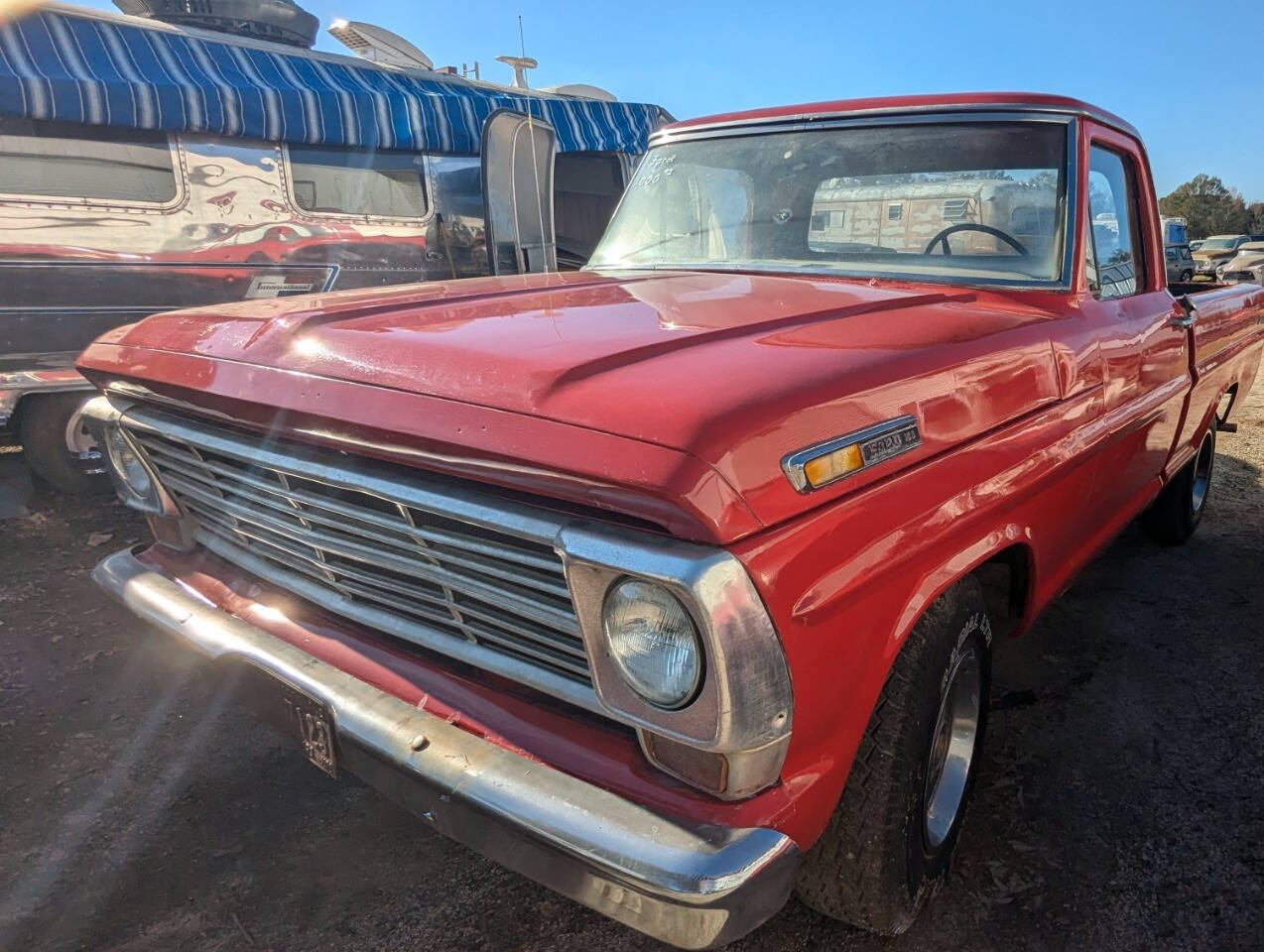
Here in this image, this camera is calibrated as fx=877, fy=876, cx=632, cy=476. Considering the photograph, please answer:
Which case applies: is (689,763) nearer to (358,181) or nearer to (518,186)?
(518,186)

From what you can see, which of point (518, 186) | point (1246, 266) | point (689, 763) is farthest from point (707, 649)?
point (1246, 266)

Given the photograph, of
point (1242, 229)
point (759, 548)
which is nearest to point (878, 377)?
point (759, 548)

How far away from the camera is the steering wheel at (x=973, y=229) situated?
2661 millimetres

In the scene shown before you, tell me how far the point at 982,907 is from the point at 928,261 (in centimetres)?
181

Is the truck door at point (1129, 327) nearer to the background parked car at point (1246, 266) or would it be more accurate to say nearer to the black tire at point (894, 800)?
the black tire at point (894, 800)

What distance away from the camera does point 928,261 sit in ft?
8.89

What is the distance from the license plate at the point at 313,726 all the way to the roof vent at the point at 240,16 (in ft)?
19.2

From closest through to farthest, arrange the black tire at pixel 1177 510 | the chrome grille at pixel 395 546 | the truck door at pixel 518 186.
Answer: the chrome grille at pixel 395 546 → the truck door at pixel 518 186 → the black tire at pixel 1177 510

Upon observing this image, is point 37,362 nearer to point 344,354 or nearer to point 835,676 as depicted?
point 344,354

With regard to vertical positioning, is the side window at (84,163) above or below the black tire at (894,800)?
above

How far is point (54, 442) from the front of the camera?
518cm

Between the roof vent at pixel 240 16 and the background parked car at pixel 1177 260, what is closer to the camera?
the roof vent at pixel 240 16

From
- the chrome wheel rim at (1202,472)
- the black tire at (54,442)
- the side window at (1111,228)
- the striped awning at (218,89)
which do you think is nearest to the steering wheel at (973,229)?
the side window at (1111,228)

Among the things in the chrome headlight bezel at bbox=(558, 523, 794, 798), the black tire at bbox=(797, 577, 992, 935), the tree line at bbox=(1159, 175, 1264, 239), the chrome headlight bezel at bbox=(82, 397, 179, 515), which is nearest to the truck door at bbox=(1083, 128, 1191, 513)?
the black tire at bbox=(797, 577, 992, 935)
